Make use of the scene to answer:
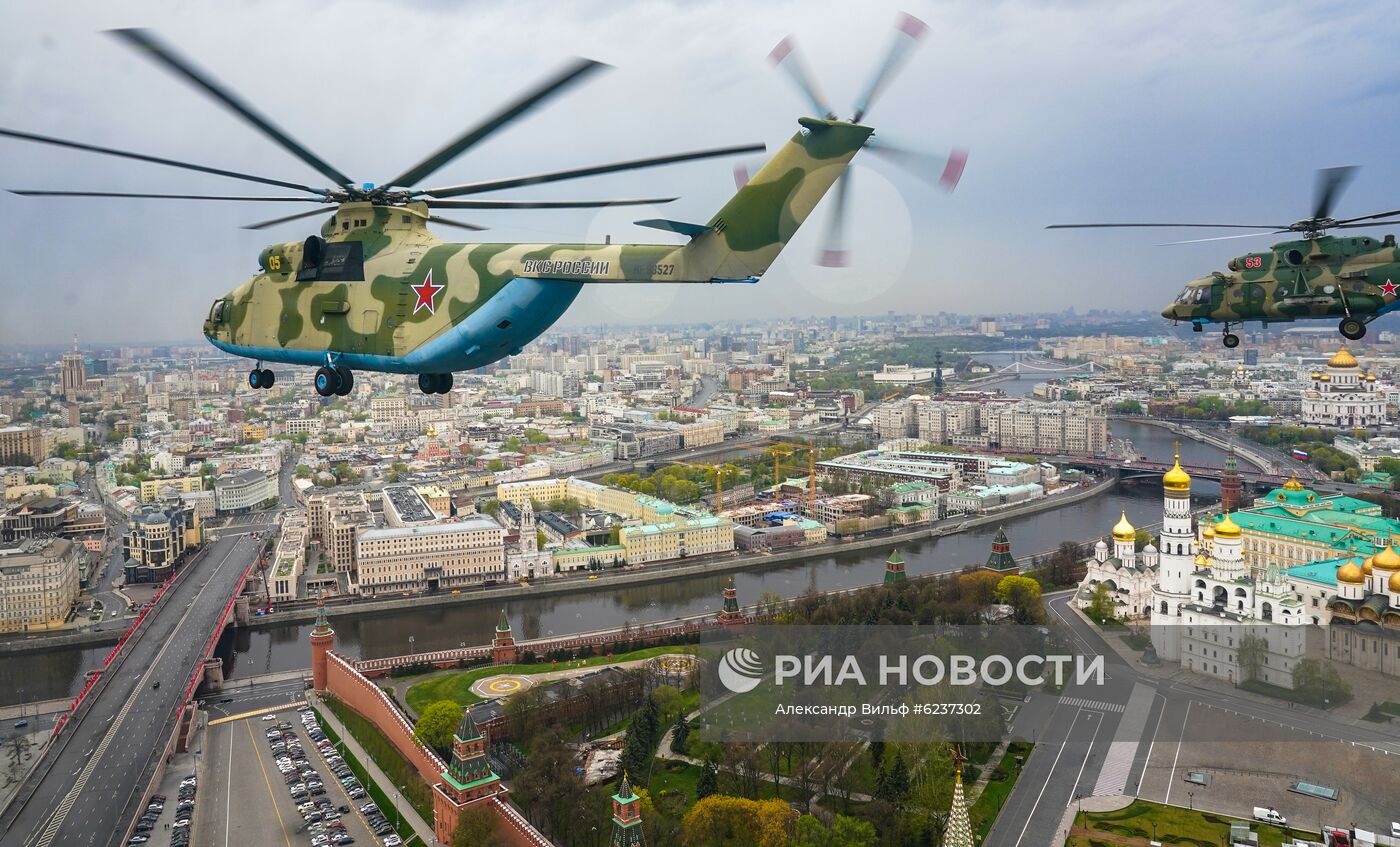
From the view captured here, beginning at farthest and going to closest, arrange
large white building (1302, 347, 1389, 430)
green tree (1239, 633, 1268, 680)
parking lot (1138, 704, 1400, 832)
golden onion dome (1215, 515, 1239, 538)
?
large white building (1302, 347, 1389, 430) → golden onion dome (1215, 515, 1239, 538) → green tree (1239, 633, 1268, 680) → parking lot (1138, 704, 1400, 832)

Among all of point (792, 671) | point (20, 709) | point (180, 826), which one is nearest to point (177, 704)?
point (20, 709)

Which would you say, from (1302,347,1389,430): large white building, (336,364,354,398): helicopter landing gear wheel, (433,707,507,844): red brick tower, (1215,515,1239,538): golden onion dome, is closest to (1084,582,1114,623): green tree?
(1215,515,1239,538): golden onion dome

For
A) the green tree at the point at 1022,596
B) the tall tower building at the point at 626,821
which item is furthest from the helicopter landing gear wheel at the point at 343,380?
the green tree at the point at 1022,596

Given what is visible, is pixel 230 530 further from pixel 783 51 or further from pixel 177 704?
pixel 783 51

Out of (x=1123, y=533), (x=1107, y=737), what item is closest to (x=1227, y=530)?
(x=1123, y=533)

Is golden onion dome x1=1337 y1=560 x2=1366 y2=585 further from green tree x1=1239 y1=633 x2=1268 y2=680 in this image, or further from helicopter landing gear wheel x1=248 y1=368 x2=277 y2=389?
helicopter landing gear wheel x1=248 y1=368 x2=277 y2=389

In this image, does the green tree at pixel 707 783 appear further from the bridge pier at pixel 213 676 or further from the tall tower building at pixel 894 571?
the bridge pier at pixel 213 676
